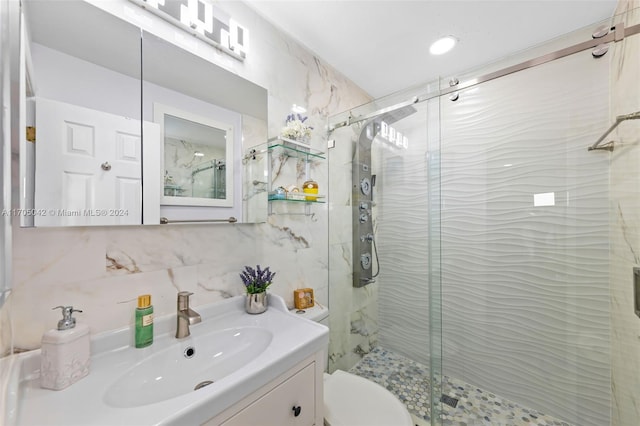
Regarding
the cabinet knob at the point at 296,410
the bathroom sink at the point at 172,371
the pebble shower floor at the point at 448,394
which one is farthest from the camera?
the pebble shower floor at the point at 448,394

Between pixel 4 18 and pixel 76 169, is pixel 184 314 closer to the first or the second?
pixel 76 169

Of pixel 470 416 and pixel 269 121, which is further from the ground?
pixel 269 121

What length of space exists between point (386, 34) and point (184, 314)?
1.85 meters

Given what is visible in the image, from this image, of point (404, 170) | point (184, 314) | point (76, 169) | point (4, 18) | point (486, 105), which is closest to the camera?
point (4, 18)

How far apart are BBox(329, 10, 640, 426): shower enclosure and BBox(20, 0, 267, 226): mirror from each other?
3.04ft

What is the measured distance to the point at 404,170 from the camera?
1889 millimetres

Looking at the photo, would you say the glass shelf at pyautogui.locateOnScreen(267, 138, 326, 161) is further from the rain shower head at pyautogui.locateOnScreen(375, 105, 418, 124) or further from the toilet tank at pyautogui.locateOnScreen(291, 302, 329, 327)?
the toilet tank at pyautogui.locateOnScreen(291, 302, 329, 327)

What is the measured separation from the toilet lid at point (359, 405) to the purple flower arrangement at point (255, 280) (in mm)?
687

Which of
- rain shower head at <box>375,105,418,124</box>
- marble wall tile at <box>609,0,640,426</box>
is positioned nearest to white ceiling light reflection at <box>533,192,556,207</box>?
marble wall tile at <box>609,0,640,426</box>

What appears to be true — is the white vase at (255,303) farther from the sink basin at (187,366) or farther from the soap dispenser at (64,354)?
the soap dispenser at (64,354)

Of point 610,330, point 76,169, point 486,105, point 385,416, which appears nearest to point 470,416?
point 385,416

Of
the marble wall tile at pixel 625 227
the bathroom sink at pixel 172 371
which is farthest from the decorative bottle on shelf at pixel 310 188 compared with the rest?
the marble wall tile at pixel 625 227

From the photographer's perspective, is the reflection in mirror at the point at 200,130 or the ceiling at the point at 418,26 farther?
the ceiling at the point at 418,26

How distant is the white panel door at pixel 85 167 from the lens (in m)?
0.73
